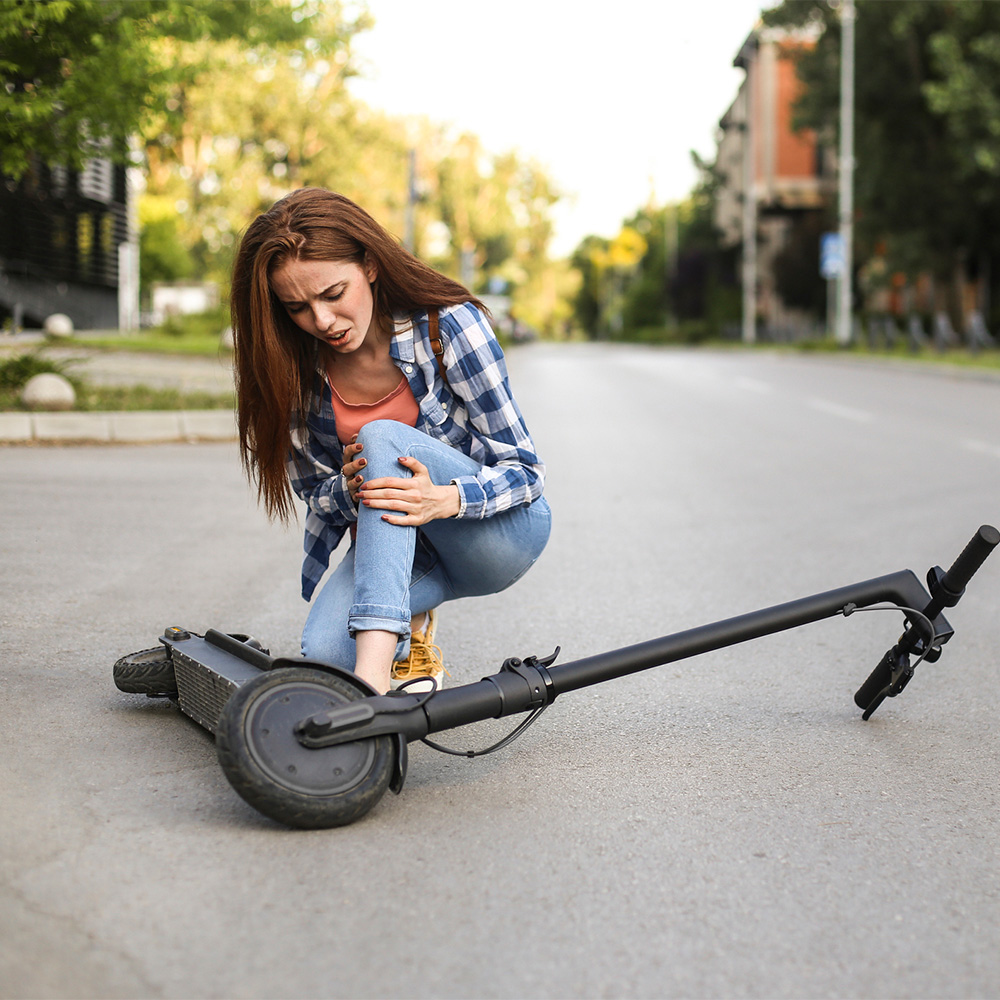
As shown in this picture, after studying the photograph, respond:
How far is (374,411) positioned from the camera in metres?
3.28

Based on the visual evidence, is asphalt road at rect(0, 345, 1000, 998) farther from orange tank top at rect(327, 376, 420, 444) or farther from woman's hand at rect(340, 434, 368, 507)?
orange tank top at rect(327, 376, 420, 444)

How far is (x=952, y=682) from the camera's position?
4.06m

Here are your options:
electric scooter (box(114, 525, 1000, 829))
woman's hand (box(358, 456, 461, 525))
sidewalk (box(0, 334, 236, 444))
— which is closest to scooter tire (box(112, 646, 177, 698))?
electric scooter (box(114, 525, 1000, 829))

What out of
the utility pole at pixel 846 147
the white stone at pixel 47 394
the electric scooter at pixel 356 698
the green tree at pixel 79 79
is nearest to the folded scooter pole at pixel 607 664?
the electric scooter at pixel 356 698

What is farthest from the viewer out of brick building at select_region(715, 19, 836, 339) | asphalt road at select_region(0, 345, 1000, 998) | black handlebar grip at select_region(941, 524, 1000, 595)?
brick building at select_region(715, 19, 836, 339)

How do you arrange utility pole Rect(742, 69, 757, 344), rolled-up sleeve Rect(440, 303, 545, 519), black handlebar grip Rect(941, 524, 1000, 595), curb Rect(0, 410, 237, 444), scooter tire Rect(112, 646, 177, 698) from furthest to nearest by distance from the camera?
1. utility pole Rect(742, 69, 757, 344)
2. curb Rect(0, 410, 237, 444)
3. scooter tire Rect(112, 646, 177, 698)
4. rolled-up sleeve Rect(440, 303, 545, 519)
5. black handlebar grip Rect(941, 524, 1000, 595)

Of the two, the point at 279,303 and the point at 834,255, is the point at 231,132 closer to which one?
the point at 834,255

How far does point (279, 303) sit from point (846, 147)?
32.0m

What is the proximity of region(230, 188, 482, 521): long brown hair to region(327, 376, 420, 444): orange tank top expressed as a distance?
87mm

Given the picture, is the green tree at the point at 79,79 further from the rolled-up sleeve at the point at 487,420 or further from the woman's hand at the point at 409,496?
the woman's hand at the point at 409,496

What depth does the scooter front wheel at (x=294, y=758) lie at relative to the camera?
8.29 feet

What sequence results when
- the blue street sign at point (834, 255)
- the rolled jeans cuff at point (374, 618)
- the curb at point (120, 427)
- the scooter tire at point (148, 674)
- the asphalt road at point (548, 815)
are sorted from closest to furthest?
1. the asphalt road at point (548, 815)
2. the rolled jeans cuff at point (374, 618)
3. the scooter tire at point (148, 674)
4. the curb at point (120, 427)
5. the blue street sign at point (834, 255)

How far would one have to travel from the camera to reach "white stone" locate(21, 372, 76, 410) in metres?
10.2

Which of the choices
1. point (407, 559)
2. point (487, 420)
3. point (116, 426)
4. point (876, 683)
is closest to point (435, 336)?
point (487, 420)
